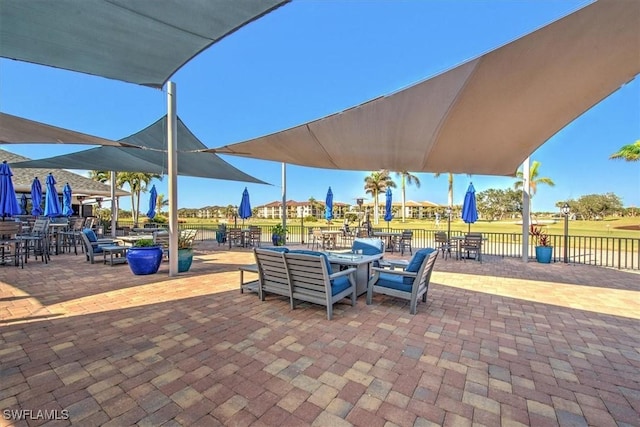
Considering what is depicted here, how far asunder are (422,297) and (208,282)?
3602mm

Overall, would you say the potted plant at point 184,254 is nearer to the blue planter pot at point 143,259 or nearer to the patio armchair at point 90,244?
the blue planter pot at point 143,259

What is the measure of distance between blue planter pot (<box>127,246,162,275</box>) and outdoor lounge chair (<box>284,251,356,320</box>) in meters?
3.47

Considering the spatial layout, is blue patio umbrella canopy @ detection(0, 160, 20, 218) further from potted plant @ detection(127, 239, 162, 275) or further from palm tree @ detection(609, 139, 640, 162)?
palm tree @ detection(609, 139, 640, 162)

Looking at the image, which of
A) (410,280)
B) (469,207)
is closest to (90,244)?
(410,280)

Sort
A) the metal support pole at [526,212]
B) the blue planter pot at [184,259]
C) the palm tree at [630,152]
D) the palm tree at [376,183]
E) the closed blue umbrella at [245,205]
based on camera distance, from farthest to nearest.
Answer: the palm tree at [376,183], the palm tree at [630,152], the closed blue umbrella at [245,205], the metal support pole at [526,212], the blue planter pot at [184,259]

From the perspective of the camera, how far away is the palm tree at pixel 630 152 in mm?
14281

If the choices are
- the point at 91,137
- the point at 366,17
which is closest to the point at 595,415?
the point at 366,17

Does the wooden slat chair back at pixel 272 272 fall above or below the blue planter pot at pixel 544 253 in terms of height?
above

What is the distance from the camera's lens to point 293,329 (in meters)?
3.03

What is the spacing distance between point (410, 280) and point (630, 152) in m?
18.7

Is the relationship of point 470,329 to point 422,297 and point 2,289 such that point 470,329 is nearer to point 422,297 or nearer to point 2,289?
point 422,297

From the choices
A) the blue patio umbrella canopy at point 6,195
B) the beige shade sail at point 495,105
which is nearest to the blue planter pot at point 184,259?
the beige shade sail at point 495,105

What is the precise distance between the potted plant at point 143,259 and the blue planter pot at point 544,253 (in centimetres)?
945

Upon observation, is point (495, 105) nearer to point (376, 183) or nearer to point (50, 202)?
point (50, 202)
